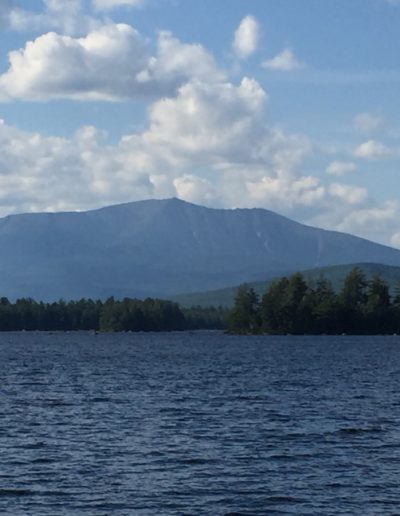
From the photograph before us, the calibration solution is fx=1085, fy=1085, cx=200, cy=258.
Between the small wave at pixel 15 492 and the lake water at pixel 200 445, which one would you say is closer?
the lake water at pixel 200 445

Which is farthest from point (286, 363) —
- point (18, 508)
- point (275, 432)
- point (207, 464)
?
point (18, 508)

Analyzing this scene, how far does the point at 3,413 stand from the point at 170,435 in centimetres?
1496

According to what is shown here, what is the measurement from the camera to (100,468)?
1834 inches

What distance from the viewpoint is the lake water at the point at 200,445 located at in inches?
1612

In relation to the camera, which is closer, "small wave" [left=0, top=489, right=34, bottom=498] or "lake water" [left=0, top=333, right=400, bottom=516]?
"lake water" [left=0, top=333, right=400, bottom=516]

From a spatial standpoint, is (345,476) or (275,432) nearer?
(345,476)

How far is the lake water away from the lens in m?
40.9

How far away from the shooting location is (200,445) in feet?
174

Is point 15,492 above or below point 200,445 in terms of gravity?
below

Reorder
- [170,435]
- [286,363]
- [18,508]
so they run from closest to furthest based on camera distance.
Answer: [18,508] → [170,435] → [286,363]

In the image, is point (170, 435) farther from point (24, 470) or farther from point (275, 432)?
point (24, 470)

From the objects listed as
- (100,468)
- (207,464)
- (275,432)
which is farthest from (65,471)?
(275,432)

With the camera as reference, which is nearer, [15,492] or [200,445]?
[15,492]

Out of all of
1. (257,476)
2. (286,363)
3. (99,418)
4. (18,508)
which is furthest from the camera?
(286,363)
